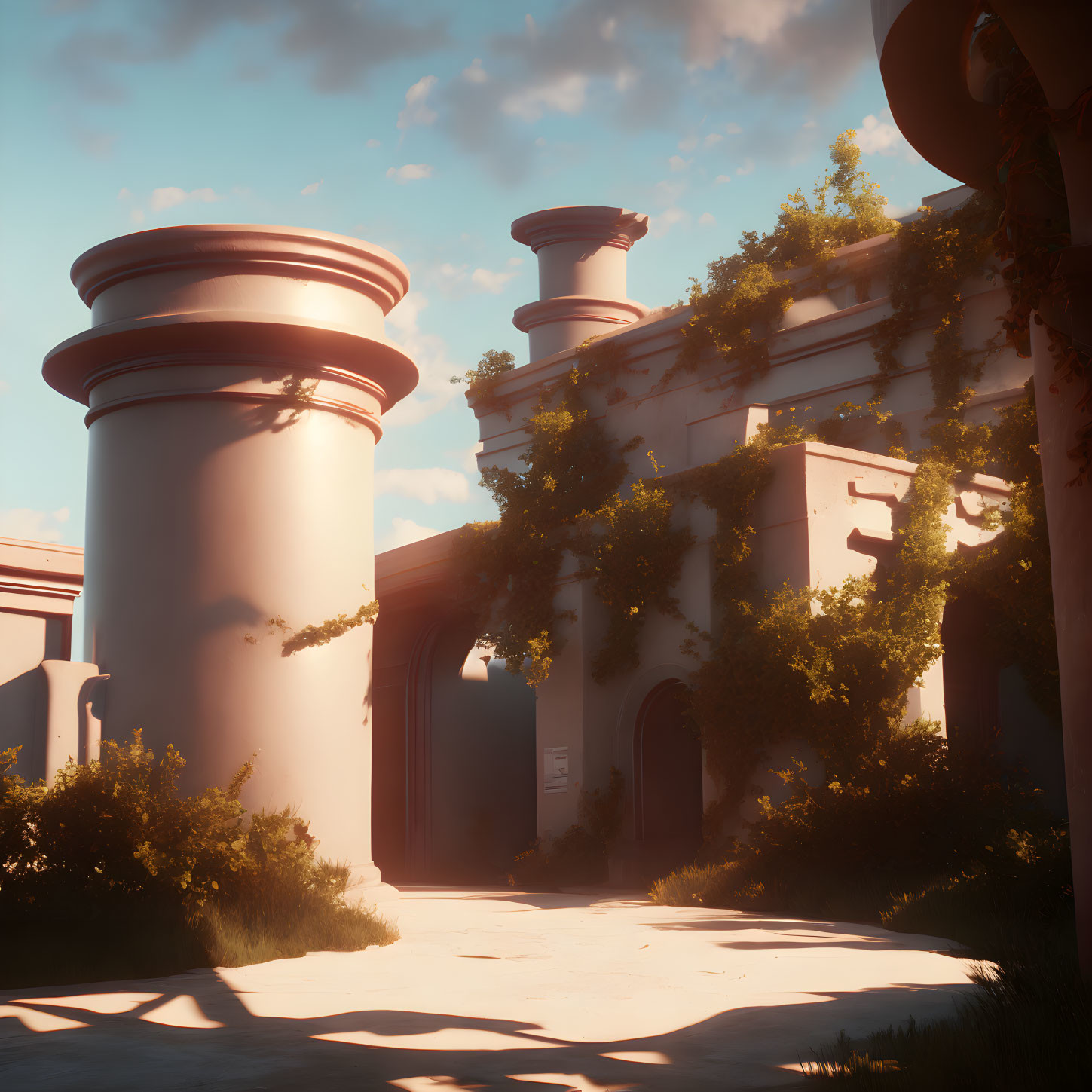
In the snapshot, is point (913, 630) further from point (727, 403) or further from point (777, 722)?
point (727, 403)

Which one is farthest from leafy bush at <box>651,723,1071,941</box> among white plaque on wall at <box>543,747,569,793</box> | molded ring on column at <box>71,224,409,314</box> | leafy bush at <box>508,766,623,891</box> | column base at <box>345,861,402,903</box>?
molded ring on column at <box>71,224,409,314</box>

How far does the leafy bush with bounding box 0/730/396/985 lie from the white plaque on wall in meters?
7.28

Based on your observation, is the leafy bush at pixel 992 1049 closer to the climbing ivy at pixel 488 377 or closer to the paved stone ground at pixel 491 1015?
the paved stone ground at pixel 491 1015

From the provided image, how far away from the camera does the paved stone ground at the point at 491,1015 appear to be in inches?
185

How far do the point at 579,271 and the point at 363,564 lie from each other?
Result: 65.7 feet

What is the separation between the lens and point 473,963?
803cm

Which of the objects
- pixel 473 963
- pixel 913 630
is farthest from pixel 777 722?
pixel 473 963

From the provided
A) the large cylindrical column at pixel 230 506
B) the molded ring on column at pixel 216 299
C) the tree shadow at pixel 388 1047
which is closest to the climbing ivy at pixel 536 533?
the large cylindrical column at pixel 230 506

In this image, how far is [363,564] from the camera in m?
11.1

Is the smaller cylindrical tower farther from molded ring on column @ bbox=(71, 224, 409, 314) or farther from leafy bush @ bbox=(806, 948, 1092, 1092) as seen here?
leafy bush @ bbox=(806, 948, 1092, 1092)

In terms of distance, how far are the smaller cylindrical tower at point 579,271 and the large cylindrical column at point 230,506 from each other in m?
19.0

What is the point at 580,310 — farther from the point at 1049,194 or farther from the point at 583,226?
the point at 1049,194

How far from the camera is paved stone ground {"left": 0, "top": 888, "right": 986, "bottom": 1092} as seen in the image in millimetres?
4688

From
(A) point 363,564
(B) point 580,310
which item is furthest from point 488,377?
→ (A) point 363,564
